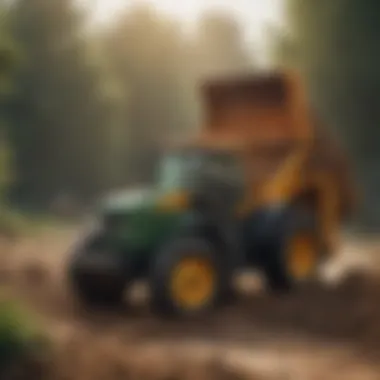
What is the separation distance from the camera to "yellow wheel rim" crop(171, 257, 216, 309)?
1977 mm

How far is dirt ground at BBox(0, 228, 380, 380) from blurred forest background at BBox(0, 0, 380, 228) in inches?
5.0

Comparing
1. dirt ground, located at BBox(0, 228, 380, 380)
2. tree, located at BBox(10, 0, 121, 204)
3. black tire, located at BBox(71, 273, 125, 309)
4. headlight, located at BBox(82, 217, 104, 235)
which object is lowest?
dirt ground, located at BBox(0, 228, 380, 380)

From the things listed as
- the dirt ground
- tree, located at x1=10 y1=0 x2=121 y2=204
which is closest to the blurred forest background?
tree, located at x1=10 y1=0 x2=121 y2=204

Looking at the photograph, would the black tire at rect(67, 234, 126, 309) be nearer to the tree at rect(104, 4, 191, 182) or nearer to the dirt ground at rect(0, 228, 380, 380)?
the dirt ground at rect(0, 228, 380, 380)

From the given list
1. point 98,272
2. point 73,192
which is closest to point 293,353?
point 98,272

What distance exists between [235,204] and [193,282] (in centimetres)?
18

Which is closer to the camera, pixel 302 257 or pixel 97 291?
pixel 97 291

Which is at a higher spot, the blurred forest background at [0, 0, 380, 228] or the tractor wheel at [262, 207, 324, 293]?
the blurred forest background at [0, 0, 380, 228]

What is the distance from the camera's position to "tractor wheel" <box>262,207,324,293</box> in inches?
79.8

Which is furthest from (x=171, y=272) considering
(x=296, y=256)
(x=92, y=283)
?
(x=296, y=256)

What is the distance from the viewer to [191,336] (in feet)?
6.36

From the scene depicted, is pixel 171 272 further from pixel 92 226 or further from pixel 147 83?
pixel 147 83

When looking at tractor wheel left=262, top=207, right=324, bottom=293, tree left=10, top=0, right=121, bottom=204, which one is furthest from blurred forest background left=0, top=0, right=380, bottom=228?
tractor wheel left=262, top=207, right=324, bottom=293

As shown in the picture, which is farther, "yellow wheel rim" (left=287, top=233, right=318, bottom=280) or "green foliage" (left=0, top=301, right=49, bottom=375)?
"yellow wheel rim" (left=287, top=233, right=318, bottom=280)
